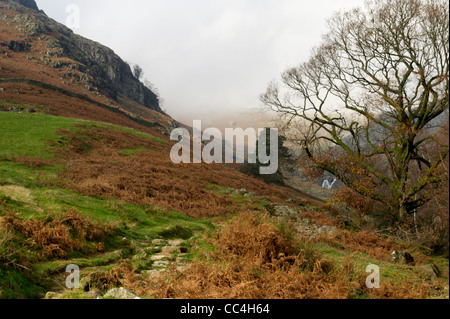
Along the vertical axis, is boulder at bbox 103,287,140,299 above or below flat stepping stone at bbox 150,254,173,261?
above

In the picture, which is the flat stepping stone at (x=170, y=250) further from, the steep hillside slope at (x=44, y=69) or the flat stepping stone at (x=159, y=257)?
the steep hillside slope at (x=44, y=69)

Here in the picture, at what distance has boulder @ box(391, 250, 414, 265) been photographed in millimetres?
7828

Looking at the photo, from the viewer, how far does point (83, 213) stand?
875 cm

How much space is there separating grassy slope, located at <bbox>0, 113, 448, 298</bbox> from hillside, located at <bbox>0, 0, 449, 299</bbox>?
0.04 metres

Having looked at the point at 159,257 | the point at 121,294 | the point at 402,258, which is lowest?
A: the point at 402,258

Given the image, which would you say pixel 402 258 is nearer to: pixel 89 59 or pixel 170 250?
pixel 170 250

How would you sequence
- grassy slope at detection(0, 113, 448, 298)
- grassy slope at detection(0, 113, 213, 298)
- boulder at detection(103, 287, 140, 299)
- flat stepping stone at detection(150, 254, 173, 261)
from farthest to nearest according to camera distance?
flat stepping stone at detection(150, 254, 173, 261) < grassy slope at detection(0, 113, 448, 298) < grassy slope at detection(0, 113, 213, 298) < boulder at detection(103, 287, 140, 299)

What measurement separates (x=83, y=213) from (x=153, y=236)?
2.40m

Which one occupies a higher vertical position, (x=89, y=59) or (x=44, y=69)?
(x=89, y=59)

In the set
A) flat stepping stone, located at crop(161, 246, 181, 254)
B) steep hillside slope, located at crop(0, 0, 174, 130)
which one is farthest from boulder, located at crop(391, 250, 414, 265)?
steep hillside slope, located at crop(0, 0, 174, 130)

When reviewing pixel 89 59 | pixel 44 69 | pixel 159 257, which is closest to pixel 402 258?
pixel 159 257

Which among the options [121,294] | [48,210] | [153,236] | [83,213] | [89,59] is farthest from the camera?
[89,59]

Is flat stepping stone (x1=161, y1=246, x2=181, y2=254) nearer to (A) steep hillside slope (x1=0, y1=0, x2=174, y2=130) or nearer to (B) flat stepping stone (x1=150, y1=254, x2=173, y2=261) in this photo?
(B) flat stepping stone (x1=150, y1=254, x2=173, y2=261)
